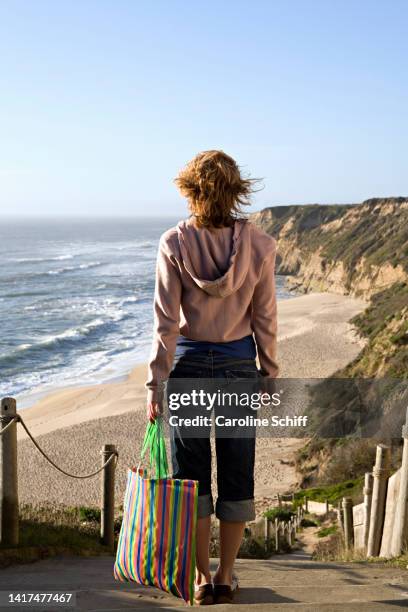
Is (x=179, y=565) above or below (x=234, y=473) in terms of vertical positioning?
below

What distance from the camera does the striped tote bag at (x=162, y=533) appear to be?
2969 millimetres

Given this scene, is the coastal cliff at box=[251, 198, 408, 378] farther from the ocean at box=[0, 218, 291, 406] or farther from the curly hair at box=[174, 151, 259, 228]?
the curly hair at box=[174, 151, 259, 228]

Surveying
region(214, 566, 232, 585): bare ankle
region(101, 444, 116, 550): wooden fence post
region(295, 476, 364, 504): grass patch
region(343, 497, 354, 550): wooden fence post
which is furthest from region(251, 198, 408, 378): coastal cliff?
region(214, 566, 232, 585): bare ankle

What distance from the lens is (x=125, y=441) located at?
21.1 meters

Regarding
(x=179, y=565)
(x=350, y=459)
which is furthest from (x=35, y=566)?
(x=350, y=459)

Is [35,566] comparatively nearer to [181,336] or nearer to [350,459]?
[181,336]

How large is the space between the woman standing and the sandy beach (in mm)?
11464

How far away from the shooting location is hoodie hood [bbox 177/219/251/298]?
3.01 metres

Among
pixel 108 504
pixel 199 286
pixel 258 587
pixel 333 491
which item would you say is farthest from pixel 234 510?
pixel 333 491

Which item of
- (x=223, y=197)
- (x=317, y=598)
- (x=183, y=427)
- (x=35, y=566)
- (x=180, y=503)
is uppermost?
(x=223, y=197)

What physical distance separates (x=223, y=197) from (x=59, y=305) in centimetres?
4813

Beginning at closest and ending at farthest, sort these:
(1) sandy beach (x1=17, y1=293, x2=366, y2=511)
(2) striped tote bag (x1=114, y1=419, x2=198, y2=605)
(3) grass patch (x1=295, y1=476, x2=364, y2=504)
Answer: (2) striped tote bag (x1=114, y1=419, x2=198, y2=605), (3) grass patch (x1=295, y1=476, x2=364, y2=504), (1) sandy beach (x1=17, y1=293, x2=366, y2=511)

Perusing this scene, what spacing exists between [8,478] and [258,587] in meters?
1.89

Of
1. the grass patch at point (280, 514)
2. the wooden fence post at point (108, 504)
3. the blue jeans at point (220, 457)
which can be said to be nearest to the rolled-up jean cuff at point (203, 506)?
the blue jeans at point (220, 457)
